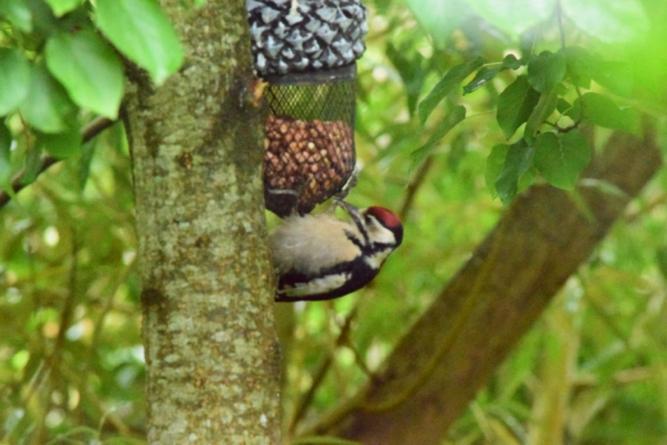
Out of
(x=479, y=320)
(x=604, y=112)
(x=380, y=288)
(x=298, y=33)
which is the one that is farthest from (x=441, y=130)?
(x=380, y=288)

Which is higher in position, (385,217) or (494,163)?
(494,163)

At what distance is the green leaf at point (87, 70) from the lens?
0.85 m

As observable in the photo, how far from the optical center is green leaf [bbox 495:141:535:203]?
1314 millimetres

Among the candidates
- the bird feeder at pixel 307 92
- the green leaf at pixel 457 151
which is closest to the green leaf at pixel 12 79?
the bird feeder at pixel 307 92

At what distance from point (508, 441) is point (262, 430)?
1697 millimetres

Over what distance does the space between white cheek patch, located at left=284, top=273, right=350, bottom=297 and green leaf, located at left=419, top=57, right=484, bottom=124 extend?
0.55 meters

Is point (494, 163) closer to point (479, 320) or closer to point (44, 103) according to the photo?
point (44, 103)

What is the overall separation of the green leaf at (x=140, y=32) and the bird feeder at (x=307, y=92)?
650 mm

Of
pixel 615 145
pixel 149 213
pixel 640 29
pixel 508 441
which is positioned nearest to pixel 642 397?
pixel 508 441

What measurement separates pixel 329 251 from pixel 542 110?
61 centimetres

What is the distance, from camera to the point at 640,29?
0.81m

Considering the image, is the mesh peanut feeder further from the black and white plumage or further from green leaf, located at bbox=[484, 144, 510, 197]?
green leaf, located at bbox=[484, 144, 510, 197]

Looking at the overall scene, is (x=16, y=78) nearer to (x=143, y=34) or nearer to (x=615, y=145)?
(x=143, y=34)

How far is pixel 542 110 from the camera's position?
123 centimetres
